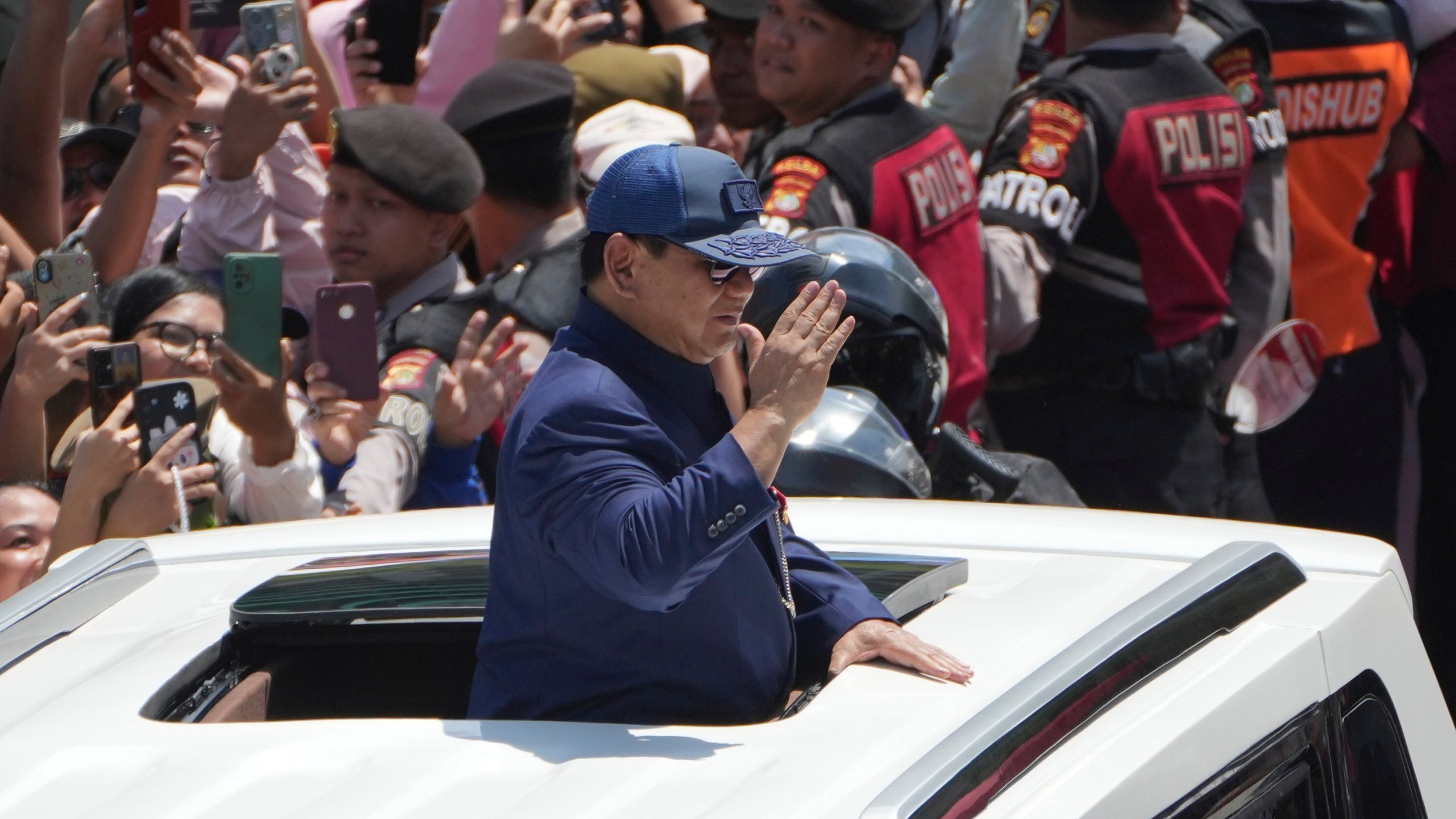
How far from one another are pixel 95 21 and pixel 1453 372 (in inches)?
158

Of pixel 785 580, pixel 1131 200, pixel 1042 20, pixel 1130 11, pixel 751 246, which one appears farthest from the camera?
pixel 1042 20

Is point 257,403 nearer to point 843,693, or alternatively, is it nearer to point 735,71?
point 843,693

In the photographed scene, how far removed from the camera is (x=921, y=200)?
4.15 metres

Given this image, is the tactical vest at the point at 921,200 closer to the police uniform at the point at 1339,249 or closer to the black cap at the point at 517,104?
the black cap at the point at 517,104

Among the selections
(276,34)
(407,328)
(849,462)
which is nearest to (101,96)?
(276,34)

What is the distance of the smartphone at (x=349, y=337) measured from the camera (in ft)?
10.6

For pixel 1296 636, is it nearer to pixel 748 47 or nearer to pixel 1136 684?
pixel 1136 684

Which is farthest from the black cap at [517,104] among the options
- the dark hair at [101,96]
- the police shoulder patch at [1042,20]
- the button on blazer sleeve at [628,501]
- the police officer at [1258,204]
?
the police shoulder patch at [1042,20]

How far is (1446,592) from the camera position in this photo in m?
5.20

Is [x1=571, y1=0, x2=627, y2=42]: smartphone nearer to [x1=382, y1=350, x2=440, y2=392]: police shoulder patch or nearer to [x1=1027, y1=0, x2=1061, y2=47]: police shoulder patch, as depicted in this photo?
[x1=1027, y1=0, x2=1061, y2=47]: police shoulder patch

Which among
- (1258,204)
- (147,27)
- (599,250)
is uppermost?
(599,250)

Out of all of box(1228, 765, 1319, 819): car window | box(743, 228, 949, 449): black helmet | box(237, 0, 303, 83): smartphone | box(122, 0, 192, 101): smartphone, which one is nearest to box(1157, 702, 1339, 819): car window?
box(1228, 765, 1319, 819): car window

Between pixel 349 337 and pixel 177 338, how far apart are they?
0.48 meters

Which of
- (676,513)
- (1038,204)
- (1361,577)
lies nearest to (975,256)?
(1038,204)
